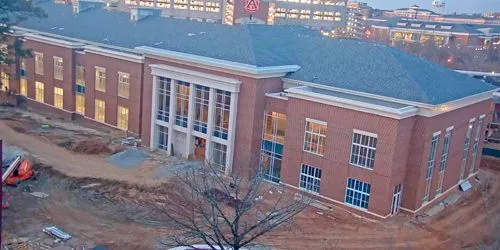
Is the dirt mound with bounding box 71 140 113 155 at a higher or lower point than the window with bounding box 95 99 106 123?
lower

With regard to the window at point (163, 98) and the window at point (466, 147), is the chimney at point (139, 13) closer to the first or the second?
the window at point (163, 98)

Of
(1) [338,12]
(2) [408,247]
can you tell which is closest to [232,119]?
(2) [408,247]

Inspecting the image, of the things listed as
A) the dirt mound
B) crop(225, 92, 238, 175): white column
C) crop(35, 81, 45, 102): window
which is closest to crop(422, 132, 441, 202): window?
crop(225, 92, 238, 175): white column

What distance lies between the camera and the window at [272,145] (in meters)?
35.3

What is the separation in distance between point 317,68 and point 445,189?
11670 mm

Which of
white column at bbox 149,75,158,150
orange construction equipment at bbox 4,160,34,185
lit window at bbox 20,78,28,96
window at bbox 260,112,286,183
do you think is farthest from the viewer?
lit window at bbox 20,78,28,96

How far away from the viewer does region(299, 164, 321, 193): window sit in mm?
32875

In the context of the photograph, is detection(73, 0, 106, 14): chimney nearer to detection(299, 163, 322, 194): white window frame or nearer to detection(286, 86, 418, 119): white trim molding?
detection(286, 86, 418, 119): white trim molding

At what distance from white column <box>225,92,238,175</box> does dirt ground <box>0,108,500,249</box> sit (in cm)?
479

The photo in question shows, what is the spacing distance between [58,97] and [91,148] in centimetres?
1434

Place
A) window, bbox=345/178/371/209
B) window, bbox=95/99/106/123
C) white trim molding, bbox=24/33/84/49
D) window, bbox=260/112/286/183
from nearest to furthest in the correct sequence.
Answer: window, bbox=345/178/371/209
window, bbox=260/112/286/183
window, bbox=95/99/106/123
white trim molding, bbox=24/33/84/49

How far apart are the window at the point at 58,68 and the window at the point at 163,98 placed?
15.4 meters

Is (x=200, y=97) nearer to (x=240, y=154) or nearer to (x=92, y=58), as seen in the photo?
(x=240, y=154)

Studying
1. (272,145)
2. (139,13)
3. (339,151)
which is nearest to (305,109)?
(339,151)
